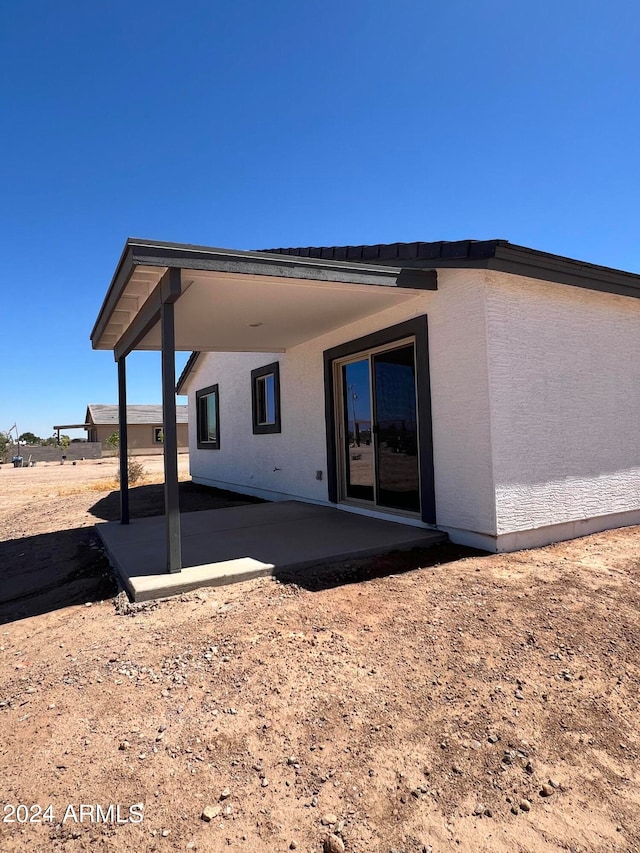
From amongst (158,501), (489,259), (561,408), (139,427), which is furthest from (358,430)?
(139,427)

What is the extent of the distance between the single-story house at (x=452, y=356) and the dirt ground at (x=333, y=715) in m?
1.16

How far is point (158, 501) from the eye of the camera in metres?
10.4

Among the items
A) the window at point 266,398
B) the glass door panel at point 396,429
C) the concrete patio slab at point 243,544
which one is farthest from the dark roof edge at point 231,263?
the window at point 266,398

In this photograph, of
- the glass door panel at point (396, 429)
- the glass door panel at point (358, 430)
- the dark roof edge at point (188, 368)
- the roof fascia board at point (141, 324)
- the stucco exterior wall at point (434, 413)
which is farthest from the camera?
the dark roof edge at point (188, 368)

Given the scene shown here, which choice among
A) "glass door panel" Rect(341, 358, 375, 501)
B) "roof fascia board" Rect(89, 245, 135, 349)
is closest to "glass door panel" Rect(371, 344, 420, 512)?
"glass door panel" Rect(341, 358, 375, 501)

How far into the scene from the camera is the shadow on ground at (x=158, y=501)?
8.86 meters

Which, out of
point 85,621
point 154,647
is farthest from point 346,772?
point 85,621

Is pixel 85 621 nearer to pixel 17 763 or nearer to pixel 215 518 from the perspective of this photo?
pixel 17 763

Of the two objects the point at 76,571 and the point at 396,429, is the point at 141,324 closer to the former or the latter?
the point at 76,571

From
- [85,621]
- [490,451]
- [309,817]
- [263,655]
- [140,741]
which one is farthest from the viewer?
[490,451]

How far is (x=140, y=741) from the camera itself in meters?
2.13

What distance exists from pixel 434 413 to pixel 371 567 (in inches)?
75.7

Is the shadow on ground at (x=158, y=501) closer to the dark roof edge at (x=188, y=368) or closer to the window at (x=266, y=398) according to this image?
the window at (x=266, y=398)

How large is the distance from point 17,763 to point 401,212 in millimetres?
9016
